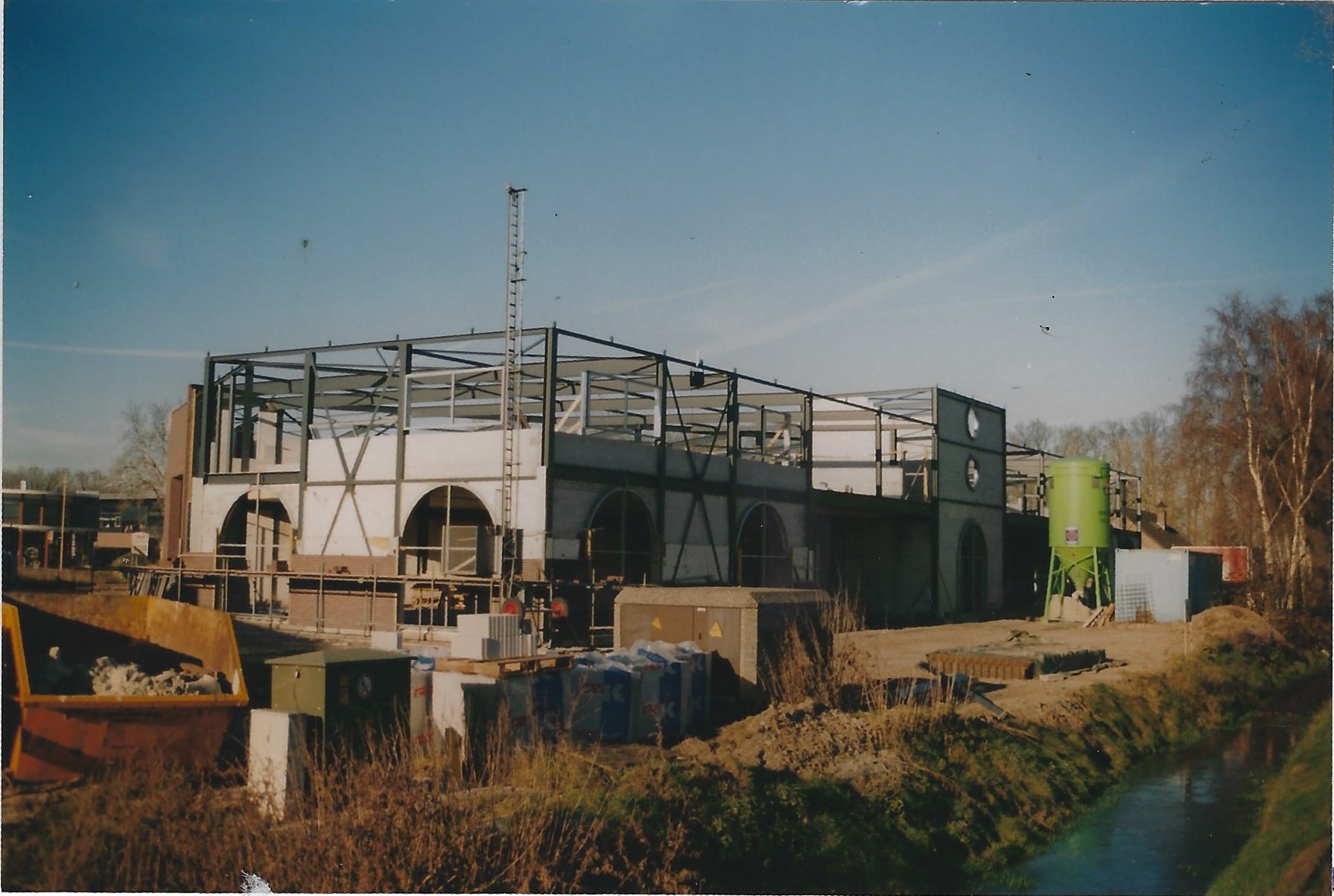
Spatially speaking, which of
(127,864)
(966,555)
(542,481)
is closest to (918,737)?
(127,864)

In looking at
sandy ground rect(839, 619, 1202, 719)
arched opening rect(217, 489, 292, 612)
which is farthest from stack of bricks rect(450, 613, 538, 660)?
arched opening rect(217, 489, 292, 612)

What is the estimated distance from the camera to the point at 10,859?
926cm

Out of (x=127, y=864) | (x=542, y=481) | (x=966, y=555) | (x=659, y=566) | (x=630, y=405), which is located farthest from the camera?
(x=966, y=555)

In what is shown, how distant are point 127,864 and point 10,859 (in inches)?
60.1

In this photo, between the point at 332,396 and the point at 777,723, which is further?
the point at 332,396

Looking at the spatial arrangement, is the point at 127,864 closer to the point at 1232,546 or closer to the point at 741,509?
the point at 741,509

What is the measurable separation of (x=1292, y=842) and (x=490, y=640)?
29.4 ft

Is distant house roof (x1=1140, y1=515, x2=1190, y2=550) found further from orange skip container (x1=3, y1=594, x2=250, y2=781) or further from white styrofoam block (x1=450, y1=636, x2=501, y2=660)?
orange skip container (x1=3, y1=594, x2=250, y2=781)

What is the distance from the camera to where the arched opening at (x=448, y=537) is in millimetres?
27094

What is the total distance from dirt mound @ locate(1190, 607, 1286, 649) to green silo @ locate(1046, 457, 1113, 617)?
7.75 metres

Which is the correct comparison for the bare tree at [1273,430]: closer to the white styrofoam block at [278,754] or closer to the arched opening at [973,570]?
the arched opening at [973,570]

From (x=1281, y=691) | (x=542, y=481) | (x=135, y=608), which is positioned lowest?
(x=1281, y=691)

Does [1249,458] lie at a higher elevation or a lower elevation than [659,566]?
higher

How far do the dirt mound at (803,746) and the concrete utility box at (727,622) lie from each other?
56.6 inches
